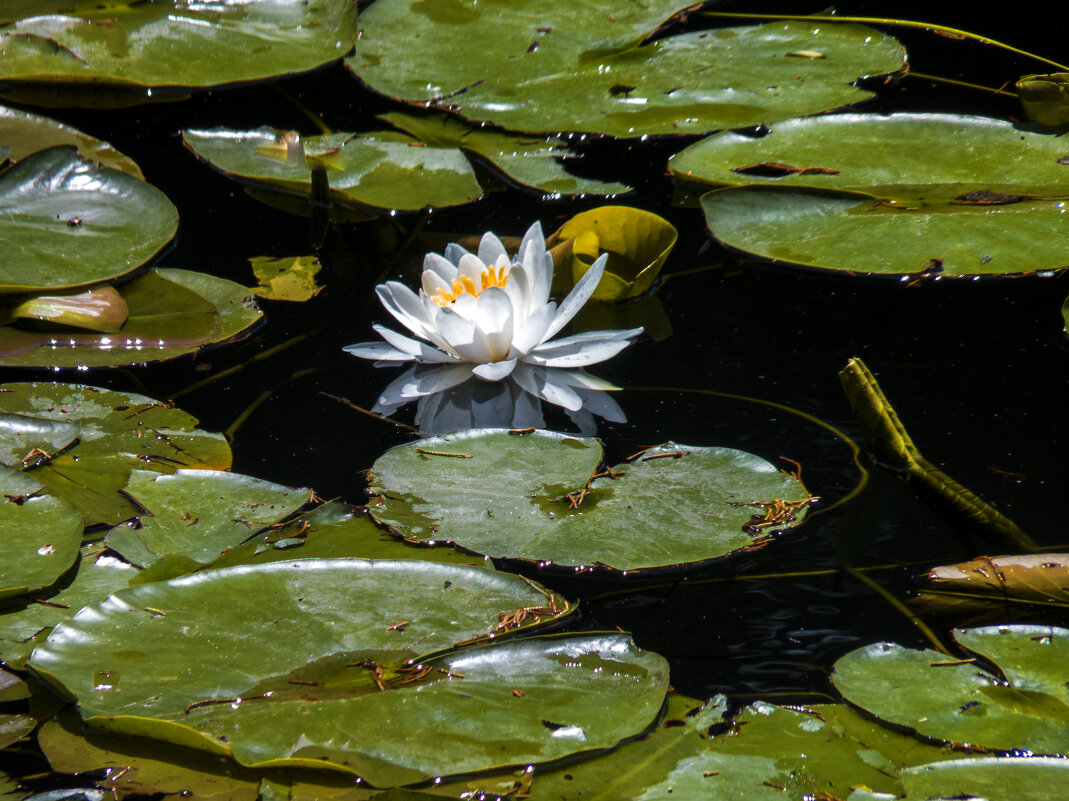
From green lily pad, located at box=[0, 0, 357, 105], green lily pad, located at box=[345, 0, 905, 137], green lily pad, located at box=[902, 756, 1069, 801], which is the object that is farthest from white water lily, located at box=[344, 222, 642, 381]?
green lily pad, located at box=[0, 0, 357, 105]

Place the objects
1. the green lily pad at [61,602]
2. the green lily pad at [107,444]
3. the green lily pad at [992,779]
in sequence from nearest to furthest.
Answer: the green lily pad at [992,779] < the green lily pad at [61,602] < the green lily pad at [107,444]

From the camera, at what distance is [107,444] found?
147 centimetres

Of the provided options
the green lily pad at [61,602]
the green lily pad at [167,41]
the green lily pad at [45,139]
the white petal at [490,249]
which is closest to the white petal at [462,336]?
the white petal at [490,249]

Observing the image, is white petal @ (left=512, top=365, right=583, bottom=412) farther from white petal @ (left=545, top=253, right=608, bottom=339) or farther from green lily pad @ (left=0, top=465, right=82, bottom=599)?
green lily pad @ (left=0, top=465, right=82, bottom=599)

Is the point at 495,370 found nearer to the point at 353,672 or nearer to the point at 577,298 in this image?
the point at 577,298

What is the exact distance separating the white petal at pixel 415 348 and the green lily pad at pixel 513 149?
2.20 feet

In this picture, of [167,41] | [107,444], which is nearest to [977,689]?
[107,444]

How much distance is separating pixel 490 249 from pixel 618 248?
279 millimetres

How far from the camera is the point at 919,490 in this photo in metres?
1.30

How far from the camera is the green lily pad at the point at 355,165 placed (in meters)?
2.15

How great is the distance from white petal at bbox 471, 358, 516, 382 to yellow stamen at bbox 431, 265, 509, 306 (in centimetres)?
16

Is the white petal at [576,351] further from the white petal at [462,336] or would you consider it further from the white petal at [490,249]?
the white petal at [490,249]

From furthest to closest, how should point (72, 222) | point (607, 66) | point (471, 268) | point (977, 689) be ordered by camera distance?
point (607, 66)
point (72, 222)
point (471, 268)
point (977, 689)

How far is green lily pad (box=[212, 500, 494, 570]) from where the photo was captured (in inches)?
48.3
